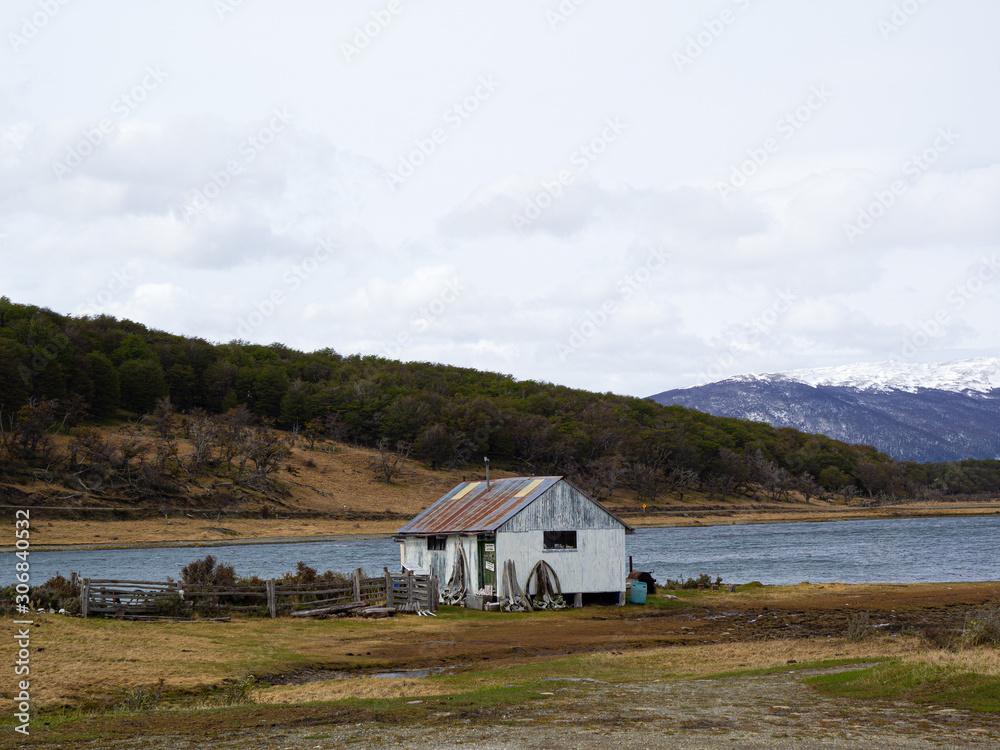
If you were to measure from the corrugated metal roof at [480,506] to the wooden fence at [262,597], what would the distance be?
8.99ft

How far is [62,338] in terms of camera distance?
96.2 m

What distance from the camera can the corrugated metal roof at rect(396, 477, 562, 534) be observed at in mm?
33031

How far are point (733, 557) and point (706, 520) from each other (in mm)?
50073

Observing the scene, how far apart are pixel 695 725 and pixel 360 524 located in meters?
73.5

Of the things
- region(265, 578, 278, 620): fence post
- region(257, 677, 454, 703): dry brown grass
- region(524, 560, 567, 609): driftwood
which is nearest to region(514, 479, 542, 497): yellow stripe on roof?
region(524, 560, 567, 609): driftwood

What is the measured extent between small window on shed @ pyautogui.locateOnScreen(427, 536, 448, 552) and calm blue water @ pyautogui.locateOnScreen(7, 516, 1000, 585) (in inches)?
473

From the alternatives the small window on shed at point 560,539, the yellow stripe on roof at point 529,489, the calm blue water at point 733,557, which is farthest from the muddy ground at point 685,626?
the calm blue water at point 733,557

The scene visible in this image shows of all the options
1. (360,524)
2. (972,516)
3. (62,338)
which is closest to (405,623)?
(360,524)

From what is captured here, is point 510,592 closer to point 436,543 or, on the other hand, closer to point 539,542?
point 539,542

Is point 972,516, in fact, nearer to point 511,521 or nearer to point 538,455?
point 538,455

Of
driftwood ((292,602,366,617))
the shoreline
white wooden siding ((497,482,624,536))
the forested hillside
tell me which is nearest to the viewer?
driftwood ((292,602,366,617))

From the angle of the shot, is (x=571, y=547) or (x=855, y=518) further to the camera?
(x=855, y=518)

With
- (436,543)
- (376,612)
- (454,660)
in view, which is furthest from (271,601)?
(454,660)

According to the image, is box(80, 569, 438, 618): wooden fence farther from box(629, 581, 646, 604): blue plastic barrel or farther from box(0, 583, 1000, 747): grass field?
box(629, 581, 646, 604): blue plastic barrel
